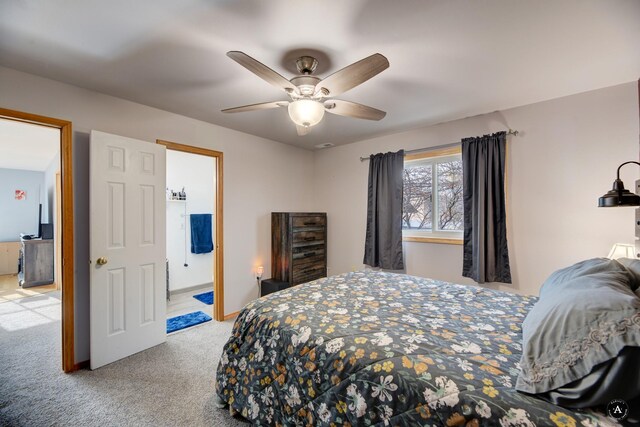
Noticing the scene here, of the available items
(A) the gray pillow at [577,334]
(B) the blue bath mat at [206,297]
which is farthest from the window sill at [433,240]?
(B) the blue bath mat at [206,297]

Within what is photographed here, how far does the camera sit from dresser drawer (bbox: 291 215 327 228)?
3795mm

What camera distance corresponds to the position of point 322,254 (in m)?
4.23

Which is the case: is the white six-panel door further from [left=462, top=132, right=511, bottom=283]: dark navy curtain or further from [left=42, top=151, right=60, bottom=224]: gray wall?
[left=42, top=151, right=60, bottom=224]: gray wall

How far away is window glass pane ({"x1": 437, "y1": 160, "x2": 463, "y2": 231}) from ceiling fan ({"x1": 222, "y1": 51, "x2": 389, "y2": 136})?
1619 millimetres

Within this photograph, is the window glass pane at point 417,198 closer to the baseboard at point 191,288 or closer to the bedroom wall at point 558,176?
the bedroom wall at point 558,176

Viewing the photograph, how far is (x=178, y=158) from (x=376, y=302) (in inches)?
168

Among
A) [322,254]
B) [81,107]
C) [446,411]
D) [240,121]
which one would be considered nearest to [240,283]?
[322,254]

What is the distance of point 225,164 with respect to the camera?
3391mm

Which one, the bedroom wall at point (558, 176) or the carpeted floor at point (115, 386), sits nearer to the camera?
the carpeted floor at point (115, 386)

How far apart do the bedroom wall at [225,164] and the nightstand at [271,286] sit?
0.44 ft

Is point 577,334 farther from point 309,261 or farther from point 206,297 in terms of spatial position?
point 206,297

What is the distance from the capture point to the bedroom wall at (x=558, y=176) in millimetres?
2260

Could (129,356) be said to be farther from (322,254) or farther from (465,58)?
(465,58)

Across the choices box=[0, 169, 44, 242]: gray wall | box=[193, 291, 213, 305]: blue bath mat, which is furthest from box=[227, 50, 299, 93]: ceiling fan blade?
box=[0, 169, 44, 242]: gray wall
